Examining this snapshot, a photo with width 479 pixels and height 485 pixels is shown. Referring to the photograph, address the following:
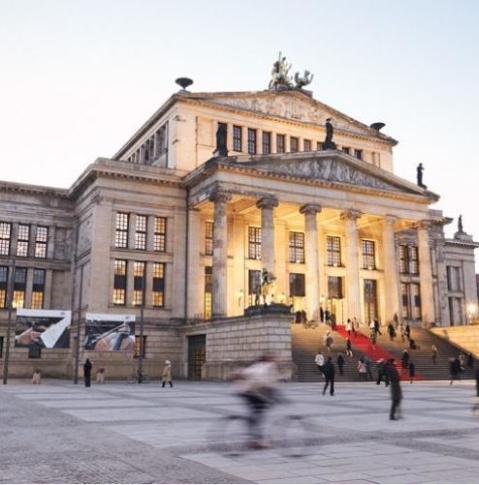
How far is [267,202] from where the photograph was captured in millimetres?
51875

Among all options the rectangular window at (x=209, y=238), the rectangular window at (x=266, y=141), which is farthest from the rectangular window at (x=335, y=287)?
the rectangular window at (x=266, y=141)

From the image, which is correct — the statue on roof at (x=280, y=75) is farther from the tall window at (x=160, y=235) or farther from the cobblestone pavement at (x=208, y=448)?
the cobblestone pavement at (x=208, y=448)

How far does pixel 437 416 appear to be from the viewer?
19.3m

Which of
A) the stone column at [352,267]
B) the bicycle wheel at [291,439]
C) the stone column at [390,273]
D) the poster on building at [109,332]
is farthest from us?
the stone column at [390,273]

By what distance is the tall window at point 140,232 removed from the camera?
5484 cm

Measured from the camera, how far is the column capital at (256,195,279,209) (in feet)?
170

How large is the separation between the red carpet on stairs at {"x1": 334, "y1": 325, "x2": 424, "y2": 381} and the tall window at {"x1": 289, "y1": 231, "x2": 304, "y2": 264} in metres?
11.4

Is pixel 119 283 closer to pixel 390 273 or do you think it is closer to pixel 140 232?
pixel 140 232

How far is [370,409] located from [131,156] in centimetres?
5447

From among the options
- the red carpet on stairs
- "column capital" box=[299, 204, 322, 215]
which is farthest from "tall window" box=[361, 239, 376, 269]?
the red carpet on stairs

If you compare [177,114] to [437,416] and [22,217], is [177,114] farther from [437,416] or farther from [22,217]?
[437,416]

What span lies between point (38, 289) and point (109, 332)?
16902 mm

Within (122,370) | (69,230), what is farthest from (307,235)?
(69,230)

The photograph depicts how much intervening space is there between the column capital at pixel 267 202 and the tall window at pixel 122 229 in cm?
1177
